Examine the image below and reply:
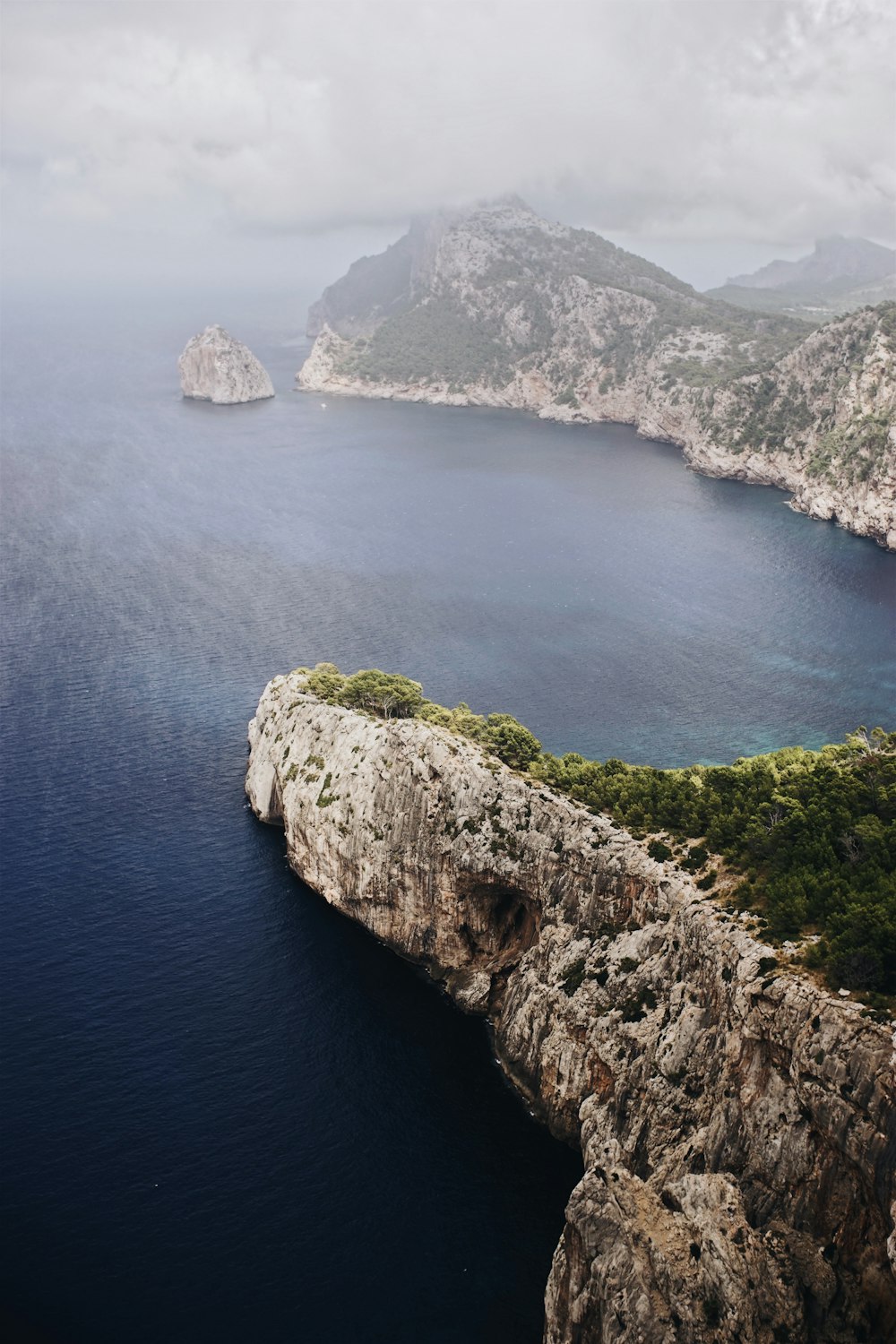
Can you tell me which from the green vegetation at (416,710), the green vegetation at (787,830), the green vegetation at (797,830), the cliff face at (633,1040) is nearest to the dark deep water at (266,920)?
the cliff face at (633,1040)

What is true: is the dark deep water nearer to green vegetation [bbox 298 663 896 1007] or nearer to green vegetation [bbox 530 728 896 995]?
green vegetation [bbox 298 663 896 1007]

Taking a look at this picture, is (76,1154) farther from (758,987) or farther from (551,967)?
(758,987)

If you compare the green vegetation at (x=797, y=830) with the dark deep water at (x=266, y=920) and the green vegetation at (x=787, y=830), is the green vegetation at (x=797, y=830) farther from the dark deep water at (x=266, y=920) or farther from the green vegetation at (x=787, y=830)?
the dark deep water at (x=266, y=920)

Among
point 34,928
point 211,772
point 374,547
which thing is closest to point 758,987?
point 34,928

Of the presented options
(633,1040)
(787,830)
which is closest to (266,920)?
(633,1040)

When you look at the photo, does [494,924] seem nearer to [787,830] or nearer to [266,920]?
[266,920]
